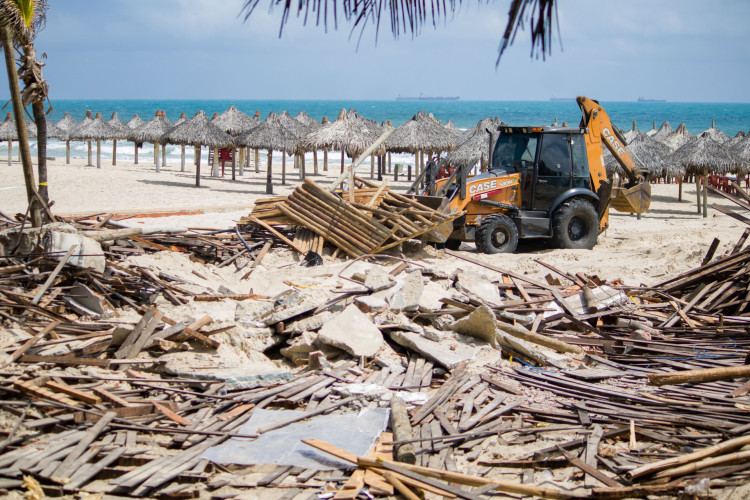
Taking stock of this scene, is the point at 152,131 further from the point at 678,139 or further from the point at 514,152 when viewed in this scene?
the point at 678,139

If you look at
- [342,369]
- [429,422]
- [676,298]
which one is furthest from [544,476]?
[676,298]

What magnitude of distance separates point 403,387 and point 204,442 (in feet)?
6.17

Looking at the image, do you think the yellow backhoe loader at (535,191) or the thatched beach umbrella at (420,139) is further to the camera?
the thatched beach umbrella at (420,139)

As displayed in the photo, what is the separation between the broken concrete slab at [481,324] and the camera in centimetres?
678

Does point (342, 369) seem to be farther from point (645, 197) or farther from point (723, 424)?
point (645, 197)

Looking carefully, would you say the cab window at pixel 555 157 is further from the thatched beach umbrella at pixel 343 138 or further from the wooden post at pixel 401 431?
the thatched beach umbrella at pixel 343 138

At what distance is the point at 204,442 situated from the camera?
4.65 metres

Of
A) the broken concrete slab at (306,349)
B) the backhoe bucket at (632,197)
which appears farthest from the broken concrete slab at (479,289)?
the backhoe bucket at (632,197)

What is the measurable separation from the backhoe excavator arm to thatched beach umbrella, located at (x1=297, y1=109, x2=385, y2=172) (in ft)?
39.3

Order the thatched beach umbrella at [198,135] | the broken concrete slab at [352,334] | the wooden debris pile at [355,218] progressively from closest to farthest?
1. the broken concrete slab at [352,334]
2. the wooden debris pile at [355,218]
3. the thatched beach umbrella at [198,135]

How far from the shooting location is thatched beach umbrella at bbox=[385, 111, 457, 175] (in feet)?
86.2

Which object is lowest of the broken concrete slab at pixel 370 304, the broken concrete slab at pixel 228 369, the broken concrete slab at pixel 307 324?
the broken concrete slab at pixel 228 369

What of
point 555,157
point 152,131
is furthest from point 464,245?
point 152,131

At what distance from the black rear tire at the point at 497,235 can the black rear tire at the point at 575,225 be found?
82 cm
